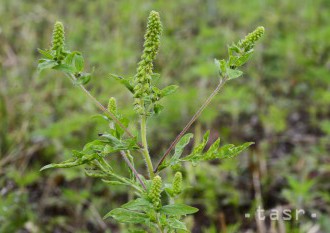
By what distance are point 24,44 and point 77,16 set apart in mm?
1255

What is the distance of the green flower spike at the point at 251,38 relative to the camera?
128cm

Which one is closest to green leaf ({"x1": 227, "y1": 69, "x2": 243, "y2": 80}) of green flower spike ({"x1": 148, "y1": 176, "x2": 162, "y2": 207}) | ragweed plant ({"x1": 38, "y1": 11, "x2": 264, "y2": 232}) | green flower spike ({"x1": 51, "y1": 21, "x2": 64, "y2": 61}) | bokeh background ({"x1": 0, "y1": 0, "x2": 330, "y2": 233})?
ragweed plant ({"x1": 38, "y1": 11, "x2": 264, "y2": 232})

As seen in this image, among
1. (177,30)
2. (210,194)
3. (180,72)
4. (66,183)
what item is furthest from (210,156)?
(177,30)

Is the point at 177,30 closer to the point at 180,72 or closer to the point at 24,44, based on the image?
the point at 180,72

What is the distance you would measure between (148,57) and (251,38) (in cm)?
29

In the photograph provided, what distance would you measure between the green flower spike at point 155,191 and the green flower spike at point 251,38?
17.5 inches

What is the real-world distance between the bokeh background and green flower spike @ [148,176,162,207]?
895 mm

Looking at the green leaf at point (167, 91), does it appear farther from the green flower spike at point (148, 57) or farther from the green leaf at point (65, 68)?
the green leaf at point (65, 68)

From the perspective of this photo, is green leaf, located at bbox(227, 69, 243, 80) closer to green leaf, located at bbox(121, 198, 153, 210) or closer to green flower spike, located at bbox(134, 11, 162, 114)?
green flower spike, located at bbox(134, 11, 162, 114)

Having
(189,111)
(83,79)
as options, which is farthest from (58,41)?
(189,111)

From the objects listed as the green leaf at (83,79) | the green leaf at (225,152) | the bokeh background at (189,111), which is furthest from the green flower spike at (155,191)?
the bokeh background at (189,111)

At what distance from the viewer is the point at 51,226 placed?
2.71m

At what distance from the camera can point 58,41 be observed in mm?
1239

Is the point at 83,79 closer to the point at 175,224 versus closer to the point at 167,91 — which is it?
the point at 167,91
